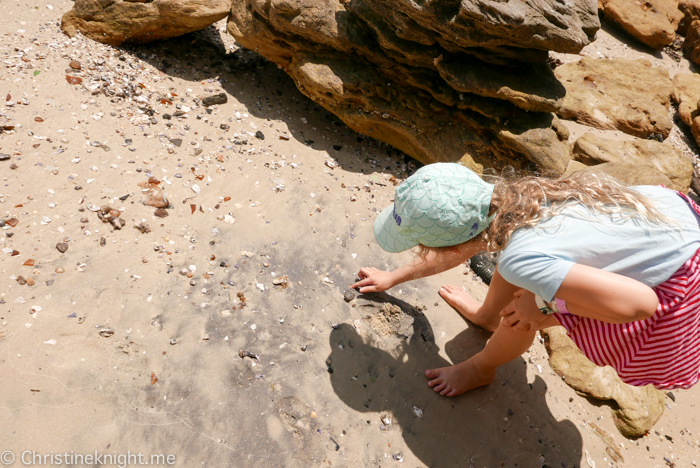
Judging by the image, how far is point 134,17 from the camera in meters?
4.07

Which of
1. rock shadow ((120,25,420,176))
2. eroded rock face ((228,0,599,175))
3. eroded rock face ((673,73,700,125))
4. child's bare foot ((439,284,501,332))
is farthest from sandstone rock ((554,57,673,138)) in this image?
child's bare foot ((439,284,501,332))

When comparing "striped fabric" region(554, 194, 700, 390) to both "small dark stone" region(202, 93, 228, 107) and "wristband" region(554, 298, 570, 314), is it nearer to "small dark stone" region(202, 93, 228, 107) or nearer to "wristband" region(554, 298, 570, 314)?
"wristband" region(554, 298, 570, 314)

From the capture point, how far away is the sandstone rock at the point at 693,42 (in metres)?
7.03

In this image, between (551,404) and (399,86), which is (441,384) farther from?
(399,86)

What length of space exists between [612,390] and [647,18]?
21.7ft

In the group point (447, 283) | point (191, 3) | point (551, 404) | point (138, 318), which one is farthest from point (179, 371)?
point (191, 3)

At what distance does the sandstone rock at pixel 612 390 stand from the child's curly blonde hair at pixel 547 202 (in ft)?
4.88

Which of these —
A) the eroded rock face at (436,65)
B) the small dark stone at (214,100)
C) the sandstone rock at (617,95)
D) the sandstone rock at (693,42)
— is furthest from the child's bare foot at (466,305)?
the sandstone rock at (693,42)

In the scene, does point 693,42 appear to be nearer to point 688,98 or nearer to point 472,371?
point 688,98

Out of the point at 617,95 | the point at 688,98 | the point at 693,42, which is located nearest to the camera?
the point at 617,95

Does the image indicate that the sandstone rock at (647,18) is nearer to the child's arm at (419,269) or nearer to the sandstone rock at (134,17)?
the sandstone rock at (134,17)

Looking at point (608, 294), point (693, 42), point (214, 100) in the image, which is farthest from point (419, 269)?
point (693, 42)

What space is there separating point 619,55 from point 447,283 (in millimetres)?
5668

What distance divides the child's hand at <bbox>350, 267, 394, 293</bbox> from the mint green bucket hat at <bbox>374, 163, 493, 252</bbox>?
3.18 feet
